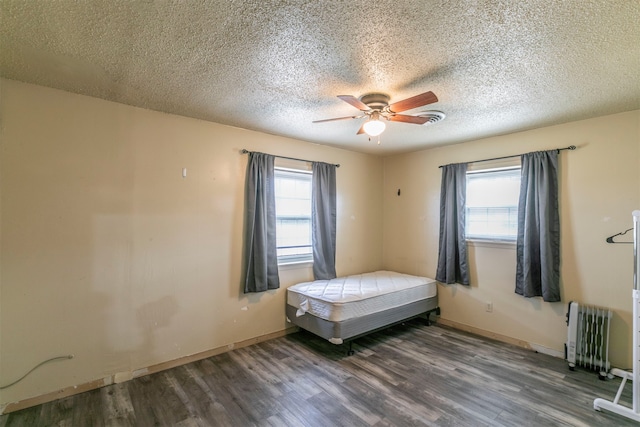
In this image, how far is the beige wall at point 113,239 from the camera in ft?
7.68

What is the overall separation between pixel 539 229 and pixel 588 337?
1147 mm

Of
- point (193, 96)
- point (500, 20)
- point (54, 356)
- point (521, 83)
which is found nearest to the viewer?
point (500, 20)

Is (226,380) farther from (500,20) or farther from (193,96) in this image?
(500,20)

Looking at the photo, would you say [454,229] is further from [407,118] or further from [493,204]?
[407,118]

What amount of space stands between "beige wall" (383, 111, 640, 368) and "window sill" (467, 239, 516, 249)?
40 mm

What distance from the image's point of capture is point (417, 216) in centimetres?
461

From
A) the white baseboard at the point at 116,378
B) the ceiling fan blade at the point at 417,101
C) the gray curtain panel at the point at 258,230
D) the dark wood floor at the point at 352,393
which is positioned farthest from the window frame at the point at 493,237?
the white baseboard at the point at 116,378

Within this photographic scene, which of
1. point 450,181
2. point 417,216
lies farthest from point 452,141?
point 417,216

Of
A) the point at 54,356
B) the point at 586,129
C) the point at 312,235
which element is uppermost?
the point at 586,129

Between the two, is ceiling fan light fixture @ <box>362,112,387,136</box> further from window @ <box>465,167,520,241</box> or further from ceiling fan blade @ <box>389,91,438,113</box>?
window @ <box>465,167,520,241</box>

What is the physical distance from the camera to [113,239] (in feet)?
8.94

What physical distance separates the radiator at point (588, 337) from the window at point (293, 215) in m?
3.00

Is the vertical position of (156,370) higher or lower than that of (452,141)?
lower

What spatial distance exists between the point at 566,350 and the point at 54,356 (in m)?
4.86
